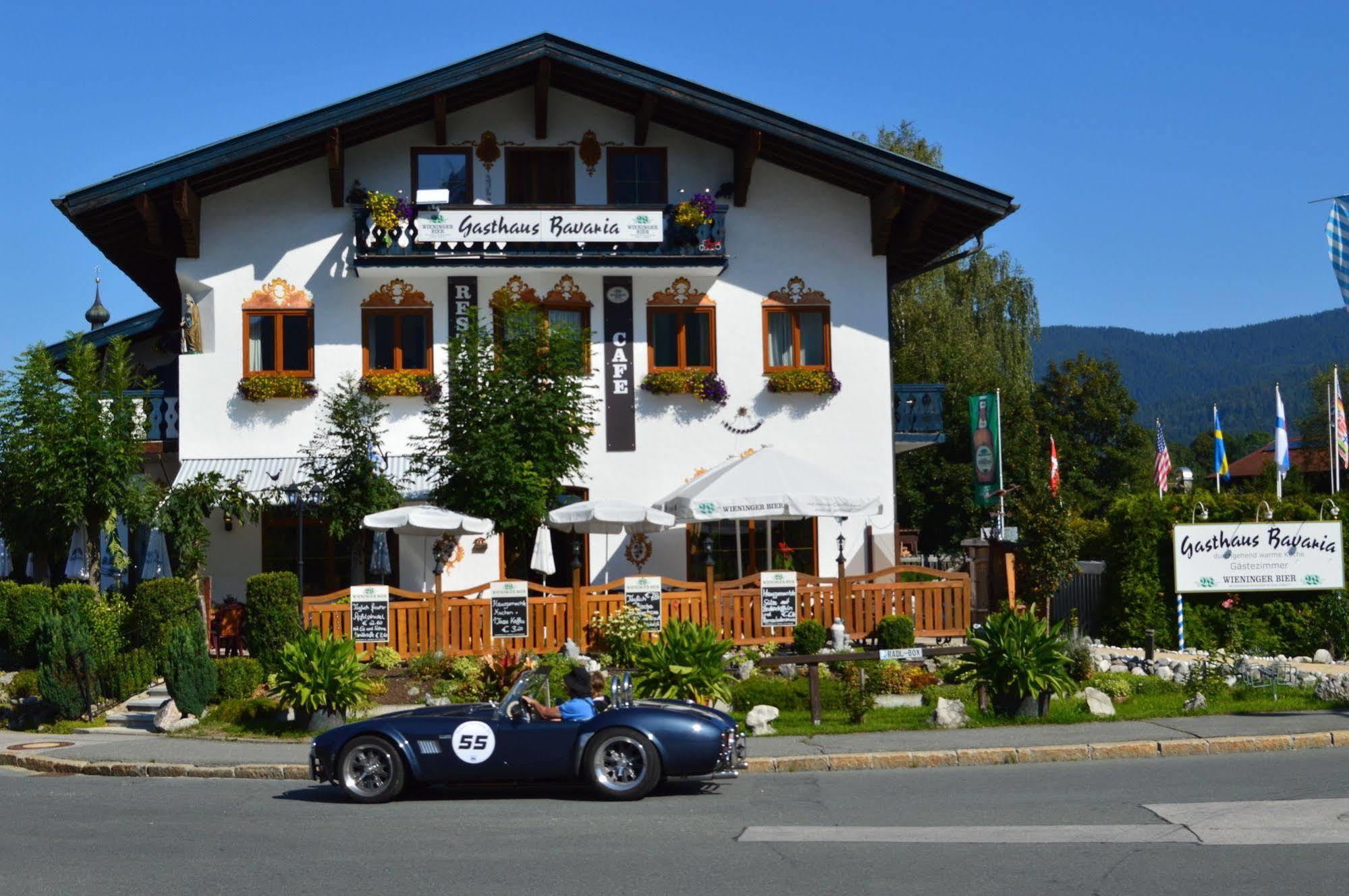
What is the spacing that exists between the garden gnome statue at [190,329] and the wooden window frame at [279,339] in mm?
784

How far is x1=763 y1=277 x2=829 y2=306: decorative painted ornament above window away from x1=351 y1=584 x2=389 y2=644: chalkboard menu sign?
9.40 m

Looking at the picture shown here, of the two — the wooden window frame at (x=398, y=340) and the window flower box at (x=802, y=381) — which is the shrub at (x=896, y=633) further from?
the wooden window frame at (x=398, y=340)

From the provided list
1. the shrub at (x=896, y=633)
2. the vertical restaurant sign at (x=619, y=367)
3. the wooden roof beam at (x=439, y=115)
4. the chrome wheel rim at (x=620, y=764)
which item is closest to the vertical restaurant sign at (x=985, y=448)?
the vertical restaurant sign at (x=619, y=367)

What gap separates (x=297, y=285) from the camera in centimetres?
2659

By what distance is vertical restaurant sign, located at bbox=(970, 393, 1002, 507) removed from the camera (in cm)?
2820

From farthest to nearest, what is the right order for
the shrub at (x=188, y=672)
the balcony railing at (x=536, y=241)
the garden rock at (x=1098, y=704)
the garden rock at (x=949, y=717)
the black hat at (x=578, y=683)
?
the balcony railing at (x=536, y=241) → the shrub at (x=188, y=672) → the garden rock at (x=1098, y=704) → the garden rock at (x=949, y=717) → the black hat at (x=578, y=683)

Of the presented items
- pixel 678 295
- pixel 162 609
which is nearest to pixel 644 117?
pixel 678 295

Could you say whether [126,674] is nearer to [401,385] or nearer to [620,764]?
[401,385]

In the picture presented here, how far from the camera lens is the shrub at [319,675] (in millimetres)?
17828

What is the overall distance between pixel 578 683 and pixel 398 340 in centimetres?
1400

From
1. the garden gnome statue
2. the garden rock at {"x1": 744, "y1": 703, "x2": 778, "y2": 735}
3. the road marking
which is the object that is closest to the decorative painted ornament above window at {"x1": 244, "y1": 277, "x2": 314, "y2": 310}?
the garden gnome statue

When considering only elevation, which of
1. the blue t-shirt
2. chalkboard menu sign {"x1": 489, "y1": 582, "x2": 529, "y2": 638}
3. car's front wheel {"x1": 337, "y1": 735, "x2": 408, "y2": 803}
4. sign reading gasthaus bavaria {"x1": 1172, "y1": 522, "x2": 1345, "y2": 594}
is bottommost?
car's front wheel {"x1": 337, "y1": 735, "x2": 408, "y2": 803}

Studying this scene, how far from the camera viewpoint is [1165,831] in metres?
10.9

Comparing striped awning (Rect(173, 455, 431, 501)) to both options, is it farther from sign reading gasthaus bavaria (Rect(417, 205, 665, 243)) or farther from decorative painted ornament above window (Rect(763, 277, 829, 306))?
decorative painted ornament above window (Rect(763, 277, 829, 306))
